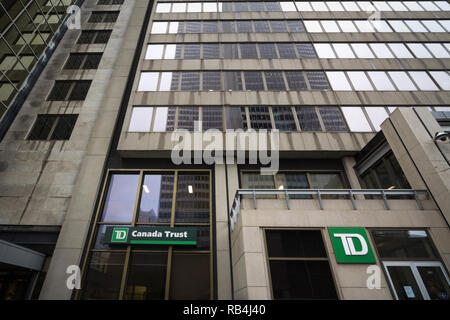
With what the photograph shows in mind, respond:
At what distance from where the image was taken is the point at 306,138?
1452 cm

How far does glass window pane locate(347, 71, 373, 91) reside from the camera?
16734 millimetres

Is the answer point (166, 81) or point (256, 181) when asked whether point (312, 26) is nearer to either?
point (166, 81)

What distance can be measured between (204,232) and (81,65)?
59.2 feet

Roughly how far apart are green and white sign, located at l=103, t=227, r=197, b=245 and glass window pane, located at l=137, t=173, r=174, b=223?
82 cm

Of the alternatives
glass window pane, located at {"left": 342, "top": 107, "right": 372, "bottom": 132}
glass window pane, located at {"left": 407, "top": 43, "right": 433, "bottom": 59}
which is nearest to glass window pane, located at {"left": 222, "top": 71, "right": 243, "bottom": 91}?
glass window pane, located at {"left": 342, "top": 107, "right": 372, "bottom": 132}

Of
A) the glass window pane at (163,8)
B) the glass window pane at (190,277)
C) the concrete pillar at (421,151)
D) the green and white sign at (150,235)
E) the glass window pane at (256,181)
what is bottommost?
the glass window pane at (190,277)

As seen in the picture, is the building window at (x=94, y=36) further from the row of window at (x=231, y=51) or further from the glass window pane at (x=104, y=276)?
the glass window pane at (x=104, y=276)

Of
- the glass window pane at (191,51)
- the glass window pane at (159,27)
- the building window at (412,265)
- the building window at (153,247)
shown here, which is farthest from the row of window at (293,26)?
the building window at (412,265)

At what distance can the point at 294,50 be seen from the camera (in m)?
19.1

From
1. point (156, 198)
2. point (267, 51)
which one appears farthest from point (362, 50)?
point (156, 198)

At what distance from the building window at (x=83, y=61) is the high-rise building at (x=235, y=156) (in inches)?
6.9

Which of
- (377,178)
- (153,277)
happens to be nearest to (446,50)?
(377,178)

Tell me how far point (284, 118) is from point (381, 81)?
9.04 m

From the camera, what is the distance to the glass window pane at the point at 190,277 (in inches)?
417
